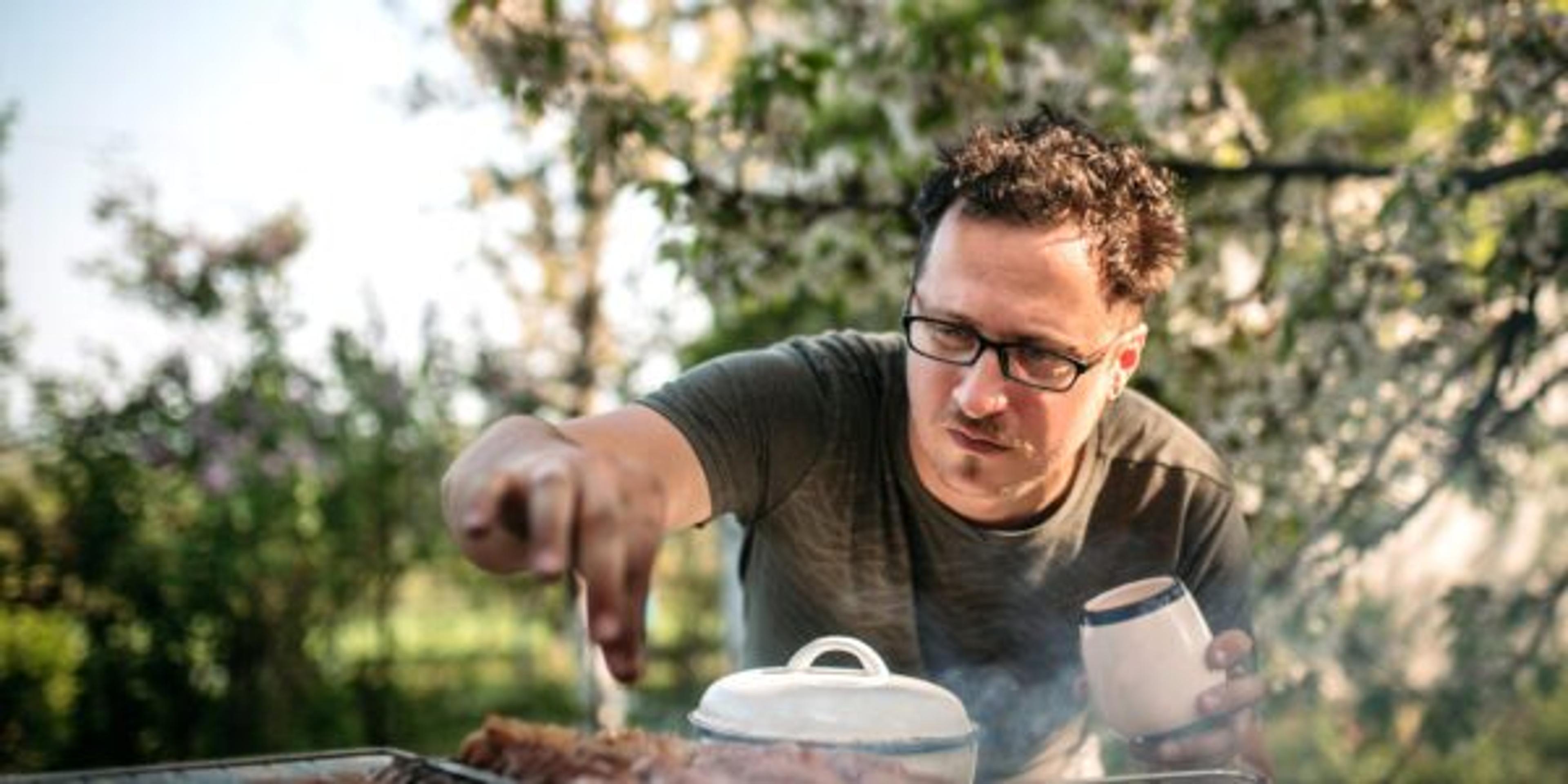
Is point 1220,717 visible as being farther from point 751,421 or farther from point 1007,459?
point 751,421

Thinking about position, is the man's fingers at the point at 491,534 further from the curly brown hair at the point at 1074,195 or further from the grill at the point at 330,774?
the curly brown hair at the point at 1074,195

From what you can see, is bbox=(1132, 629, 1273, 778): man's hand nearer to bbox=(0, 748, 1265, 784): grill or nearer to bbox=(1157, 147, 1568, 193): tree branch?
bbox=(0, 748, 1265, 784): grill

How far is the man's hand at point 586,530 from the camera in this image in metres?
1.47

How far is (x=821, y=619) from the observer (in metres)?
2.96

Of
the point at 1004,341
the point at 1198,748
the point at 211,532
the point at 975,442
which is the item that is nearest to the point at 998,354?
the point at 1004,341

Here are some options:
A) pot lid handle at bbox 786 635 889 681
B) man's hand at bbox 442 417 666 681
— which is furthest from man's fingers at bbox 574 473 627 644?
pot lid handle at bbox 786 635 889 681

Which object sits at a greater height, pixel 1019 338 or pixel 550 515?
pixel 1019 338

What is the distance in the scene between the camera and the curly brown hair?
109 inches

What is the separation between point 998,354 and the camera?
2.67 m

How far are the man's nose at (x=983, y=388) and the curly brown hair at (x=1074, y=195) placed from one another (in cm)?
28

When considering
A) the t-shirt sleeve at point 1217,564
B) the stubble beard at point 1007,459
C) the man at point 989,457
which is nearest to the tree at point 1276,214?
the man at point 989,457

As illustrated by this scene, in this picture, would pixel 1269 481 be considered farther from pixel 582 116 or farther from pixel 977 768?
pixel 582 116

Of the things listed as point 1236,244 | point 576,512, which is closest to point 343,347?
point 1236,244

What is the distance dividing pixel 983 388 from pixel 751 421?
47 centimetres
